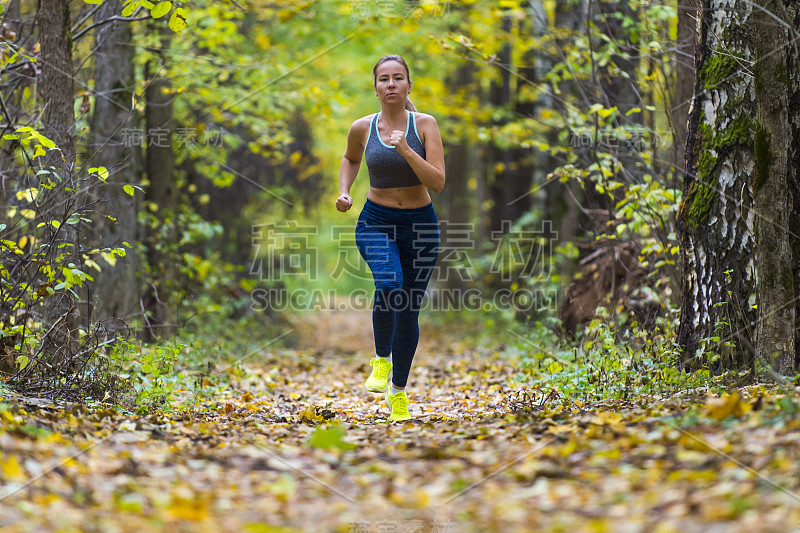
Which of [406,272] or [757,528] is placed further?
[406,272]

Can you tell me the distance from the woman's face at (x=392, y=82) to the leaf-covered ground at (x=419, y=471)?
218cm

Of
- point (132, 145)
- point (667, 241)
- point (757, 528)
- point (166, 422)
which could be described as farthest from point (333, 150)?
point (757, 528)

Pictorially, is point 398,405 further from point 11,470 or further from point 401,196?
point 11,470

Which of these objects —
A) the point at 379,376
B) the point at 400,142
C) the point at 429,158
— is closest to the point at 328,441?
the point at 379,376

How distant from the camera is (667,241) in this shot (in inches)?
250

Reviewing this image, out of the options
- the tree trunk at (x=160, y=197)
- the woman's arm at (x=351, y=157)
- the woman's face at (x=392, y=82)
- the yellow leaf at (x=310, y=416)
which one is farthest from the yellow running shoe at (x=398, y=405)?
the tree trunk at (x=160, y=197)

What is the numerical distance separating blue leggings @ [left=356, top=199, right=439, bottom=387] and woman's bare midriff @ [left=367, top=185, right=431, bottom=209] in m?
0.03

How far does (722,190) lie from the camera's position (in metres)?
4.93

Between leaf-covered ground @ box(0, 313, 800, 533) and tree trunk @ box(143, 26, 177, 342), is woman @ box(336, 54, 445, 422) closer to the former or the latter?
leaf-covered ground @ box(0, 313, 800, 533)

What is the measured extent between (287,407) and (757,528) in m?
4.05

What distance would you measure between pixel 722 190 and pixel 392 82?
7.57 feet

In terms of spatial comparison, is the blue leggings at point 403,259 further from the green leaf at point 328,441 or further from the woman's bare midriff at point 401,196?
the green leaf at point 328,441

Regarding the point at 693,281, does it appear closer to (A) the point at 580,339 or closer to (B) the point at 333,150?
(A) the point at 580,339

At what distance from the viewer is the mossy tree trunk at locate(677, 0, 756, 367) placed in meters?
4.79
